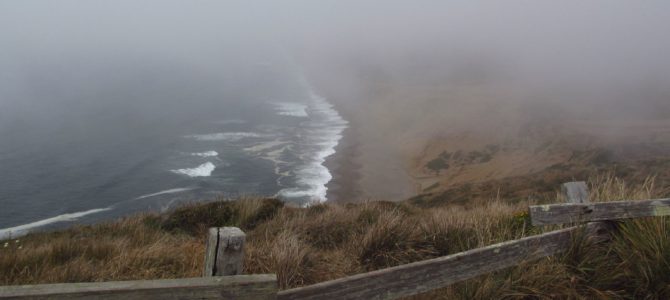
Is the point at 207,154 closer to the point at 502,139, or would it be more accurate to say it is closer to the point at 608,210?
the point at 502,139

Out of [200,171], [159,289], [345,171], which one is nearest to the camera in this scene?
[159,289]

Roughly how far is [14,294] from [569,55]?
98.1 m

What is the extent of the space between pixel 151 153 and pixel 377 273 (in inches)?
1881

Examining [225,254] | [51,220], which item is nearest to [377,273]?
[225,254]

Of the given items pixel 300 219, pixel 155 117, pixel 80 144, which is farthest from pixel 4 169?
pixel 300 219

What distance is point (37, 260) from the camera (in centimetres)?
607

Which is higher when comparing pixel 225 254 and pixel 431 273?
pixel 225 254

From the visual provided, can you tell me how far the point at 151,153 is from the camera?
48.4 metres

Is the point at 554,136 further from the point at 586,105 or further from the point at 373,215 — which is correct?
the point at 373,215

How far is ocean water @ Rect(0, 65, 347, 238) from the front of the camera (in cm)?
3494

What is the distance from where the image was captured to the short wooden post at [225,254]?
3.03m

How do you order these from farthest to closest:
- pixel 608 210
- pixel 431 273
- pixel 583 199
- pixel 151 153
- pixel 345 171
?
pixel 151 153 → pixel 345 171 → pixel 583 199 → pixel 608 210 → pixel 431 273

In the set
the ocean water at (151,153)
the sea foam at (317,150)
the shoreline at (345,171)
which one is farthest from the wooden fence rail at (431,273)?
the shoreline at (345,171)

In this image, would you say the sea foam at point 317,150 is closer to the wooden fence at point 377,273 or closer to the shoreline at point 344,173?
the shoreline at point 344,173
